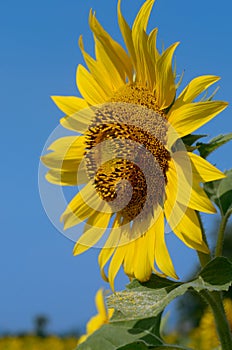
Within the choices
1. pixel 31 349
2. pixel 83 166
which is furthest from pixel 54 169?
pixel 31 349

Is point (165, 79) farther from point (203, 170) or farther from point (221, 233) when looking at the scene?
point (221, 233)

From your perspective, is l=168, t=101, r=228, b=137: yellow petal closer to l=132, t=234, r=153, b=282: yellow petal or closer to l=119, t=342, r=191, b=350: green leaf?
l=132, t=234, r=153, b=282: yellow petal

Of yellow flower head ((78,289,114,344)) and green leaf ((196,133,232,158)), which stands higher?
green leaf ((196,133,232,158))

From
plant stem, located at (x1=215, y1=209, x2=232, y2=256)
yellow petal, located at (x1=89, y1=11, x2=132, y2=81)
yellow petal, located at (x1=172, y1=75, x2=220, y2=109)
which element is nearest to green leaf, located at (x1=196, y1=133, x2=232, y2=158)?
yellow petal, located at (x1=172, y1=75, x2=220, y2=109)

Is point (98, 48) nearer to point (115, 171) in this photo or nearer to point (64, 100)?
point (64, 100)

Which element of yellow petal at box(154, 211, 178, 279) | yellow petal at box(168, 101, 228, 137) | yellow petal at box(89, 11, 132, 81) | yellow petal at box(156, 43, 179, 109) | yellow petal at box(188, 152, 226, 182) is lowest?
yellow petal at box(154, 211, 178, 279)
